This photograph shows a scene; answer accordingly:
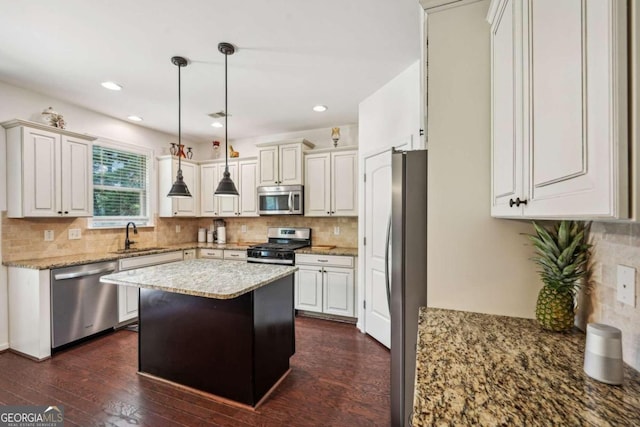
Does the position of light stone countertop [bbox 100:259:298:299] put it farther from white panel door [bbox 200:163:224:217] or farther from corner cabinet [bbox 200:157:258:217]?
white panel door [bbox 200:163:224:217]

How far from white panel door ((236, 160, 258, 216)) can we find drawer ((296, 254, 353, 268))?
1203mm

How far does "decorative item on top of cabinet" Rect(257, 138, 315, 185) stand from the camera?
402cm

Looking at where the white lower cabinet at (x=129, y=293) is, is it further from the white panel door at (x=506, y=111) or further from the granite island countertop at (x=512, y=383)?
the white panel door at (x=506, y=111)

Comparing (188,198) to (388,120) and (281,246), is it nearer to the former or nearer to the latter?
(281,246)

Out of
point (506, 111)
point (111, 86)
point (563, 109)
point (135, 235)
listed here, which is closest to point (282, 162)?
point (111, 86)

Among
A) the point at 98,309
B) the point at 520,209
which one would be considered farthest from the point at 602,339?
the point at 98,309

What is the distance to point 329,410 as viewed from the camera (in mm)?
1938

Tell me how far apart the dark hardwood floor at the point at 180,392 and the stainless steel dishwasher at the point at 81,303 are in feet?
0.69

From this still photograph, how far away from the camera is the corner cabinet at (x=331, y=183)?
149 inches

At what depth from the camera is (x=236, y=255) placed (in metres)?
4.19

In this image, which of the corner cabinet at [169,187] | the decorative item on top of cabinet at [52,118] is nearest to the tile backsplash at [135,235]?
the corner cabinet at [169,187]

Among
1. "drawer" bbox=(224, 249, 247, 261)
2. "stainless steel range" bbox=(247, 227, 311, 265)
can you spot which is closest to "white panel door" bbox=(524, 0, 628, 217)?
"stainless steel range" bbox=(247, 227, 311, 265)

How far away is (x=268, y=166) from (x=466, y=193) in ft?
10.7

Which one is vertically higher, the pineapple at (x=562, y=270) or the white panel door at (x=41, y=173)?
the white panel door at (x=41, y=173)
